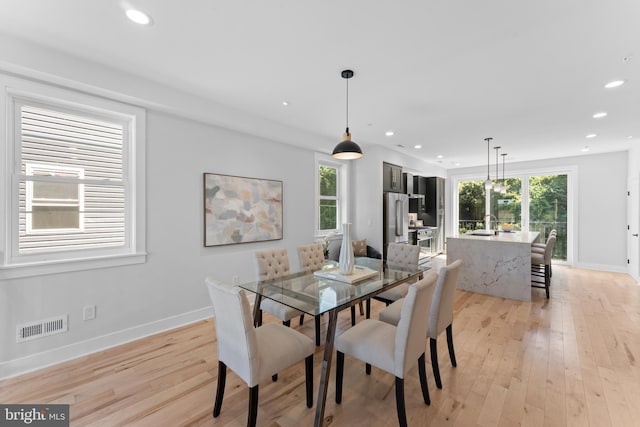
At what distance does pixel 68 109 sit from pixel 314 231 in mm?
3485

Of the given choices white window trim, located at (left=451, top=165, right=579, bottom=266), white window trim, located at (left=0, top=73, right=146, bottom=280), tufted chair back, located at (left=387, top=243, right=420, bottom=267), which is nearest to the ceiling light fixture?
white window trim, located at (left=0, top=73, right=146, bottom=280)

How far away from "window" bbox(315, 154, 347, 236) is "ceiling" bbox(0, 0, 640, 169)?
4.87 ft

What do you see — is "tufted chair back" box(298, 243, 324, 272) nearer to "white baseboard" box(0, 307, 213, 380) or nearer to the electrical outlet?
"white baseboard" box(0, 307, 213, 380)

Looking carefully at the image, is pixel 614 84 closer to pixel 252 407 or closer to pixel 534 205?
pixel 252 407

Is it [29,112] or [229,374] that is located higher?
[29,112]

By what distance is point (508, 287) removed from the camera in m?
4.27

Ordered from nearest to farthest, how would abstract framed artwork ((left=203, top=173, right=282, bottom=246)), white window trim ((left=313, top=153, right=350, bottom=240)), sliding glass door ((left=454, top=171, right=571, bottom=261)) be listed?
abstract framed artwork ((left=203, top=173, right=282, bottom=246)) → white window trim ((left=313, top=153, right=350, bottom=240)) → sliding glass door ((left=454, top=171, right=571, bottom=261))

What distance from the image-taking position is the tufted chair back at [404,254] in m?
3.43

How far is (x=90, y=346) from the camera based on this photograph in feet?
8.66

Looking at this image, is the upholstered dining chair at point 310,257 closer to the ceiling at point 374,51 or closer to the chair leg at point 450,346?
the chair leg at point 450,346

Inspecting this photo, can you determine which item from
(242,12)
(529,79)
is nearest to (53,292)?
(242,12)

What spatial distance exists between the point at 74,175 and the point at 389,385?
3.42m

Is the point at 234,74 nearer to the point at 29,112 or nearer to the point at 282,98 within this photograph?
the point at 282,98

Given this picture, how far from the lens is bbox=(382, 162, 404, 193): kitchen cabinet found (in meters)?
5.61
